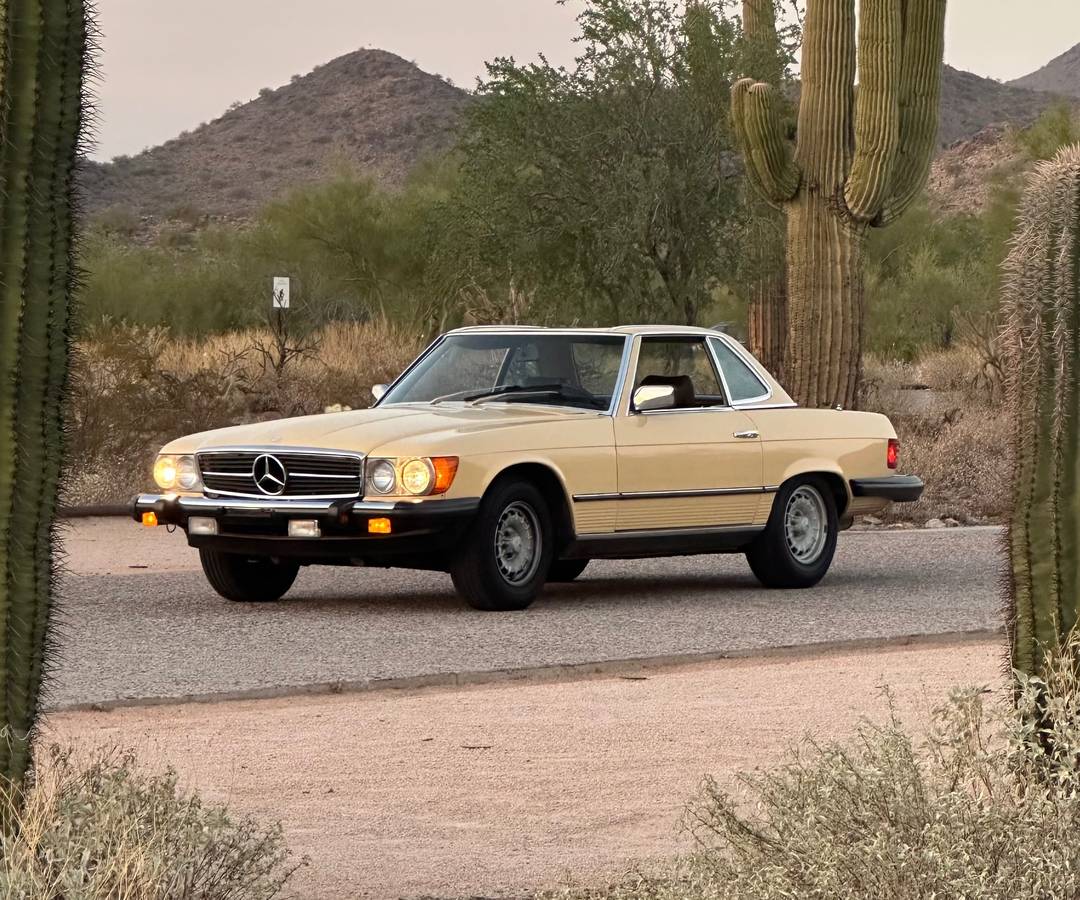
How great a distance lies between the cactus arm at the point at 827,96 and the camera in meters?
20.4

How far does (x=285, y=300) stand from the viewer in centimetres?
2995

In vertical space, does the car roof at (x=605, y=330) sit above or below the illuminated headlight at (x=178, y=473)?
above

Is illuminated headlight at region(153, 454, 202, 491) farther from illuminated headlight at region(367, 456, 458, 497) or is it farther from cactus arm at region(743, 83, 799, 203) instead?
cactus arm at region(743, 83, 799, 203)

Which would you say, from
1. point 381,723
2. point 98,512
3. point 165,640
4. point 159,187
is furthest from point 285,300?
point 159,187

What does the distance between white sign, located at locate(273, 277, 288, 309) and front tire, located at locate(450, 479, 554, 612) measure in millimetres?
17580

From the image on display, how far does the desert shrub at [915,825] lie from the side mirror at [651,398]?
738 cm

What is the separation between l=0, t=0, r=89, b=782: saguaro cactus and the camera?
213 inches

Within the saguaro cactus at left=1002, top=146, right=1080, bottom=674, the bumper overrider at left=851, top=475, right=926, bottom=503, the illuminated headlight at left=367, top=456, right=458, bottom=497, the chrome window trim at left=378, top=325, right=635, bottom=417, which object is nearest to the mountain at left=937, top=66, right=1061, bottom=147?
the bumper overrider at left=851, top=475, right=926, bottom=503

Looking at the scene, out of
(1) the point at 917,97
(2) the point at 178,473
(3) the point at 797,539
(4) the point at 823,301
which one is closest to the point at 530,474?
(2) the point at 178,473

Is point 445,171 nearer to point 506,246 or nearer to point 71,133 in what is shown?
point 506,246

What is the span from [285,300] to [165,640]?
1872 cm

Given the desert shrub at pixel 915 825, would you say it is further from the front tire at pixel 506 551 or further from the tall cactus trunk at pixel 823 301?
the tall cactus trunk at pixel 823 301

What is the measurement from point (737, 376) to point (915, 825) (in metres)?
9.14

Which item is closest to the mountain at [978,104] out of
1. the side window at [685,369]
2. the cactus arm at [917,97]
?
the cactus arm at [917,97]
